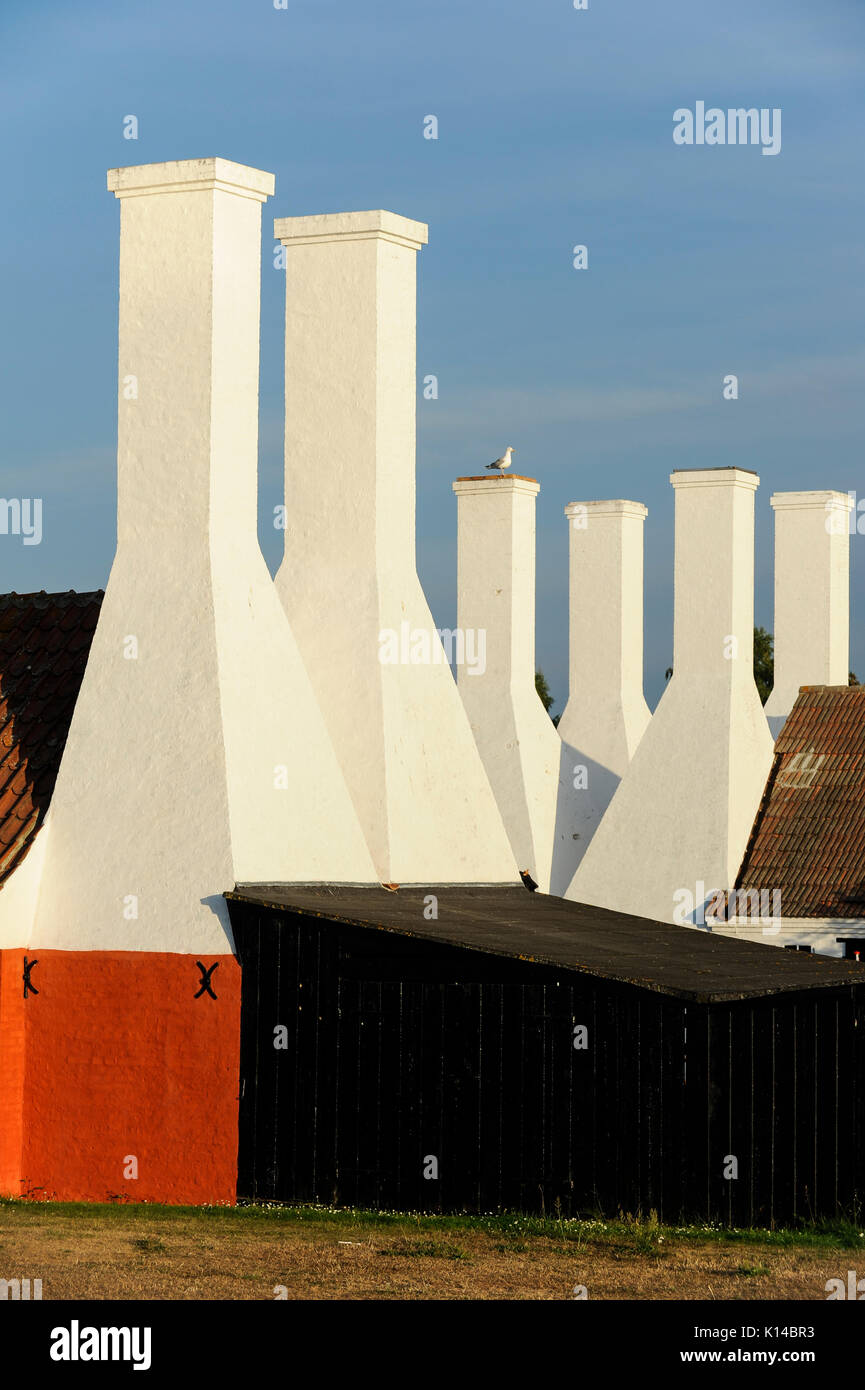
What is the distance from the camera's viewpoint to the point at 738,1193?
14.2m

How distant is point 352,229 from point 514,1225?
10715 millimetres

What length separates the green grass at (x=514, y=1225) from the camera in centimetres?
1352

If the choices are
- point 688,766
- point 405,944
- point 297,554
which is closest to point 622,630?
point 688,766

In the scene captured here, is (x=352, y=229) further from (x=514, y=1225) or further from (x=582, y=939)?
(x=514, y=1225)

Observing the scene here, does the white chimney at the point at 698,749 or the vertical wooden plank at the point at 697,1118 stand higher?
the white chimney at the point at 698,749

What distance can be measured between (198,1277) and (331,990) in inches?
139

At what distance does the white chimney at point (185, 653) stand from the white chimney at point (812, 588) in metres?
18.1

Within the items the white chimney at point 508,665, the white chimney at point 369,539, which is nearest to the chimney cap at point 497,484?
the white chimney at point 508,665

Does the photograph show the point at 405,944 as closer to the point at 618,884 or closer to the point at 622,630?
the point at 618,884

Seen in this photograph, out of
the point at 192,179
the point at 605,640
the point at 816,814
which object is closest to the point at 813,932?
the point at 816,814

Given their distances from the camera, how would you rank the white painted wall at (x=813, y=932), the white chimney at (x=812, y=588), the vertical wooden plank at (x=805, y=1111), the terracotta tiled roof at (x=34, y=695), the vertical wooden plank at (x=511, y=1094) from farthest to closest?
the white chimney at (x=812, y=588) < the white painted wall at (x=813, y=932) < the terracotta tiled roof at (x=34, y=695) < the vertical wooden plank at (x=805, y=1111) < the vertical wooden plank at (x=511, y=1094)

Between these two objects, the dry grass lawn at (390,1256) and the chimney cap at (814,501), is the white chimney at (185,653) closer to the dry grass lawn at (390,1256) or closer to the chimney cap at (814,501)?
the dry grass lawn at (390,1256)

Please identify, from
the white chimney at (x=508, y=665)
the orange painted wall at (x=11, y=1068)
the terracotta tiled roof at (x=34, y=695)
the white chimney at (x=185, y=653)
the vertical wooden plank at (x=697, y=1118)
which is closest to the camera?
the vertical wooden plank at (x=697, y=1118)

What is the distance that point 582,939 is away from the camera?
16.2m
